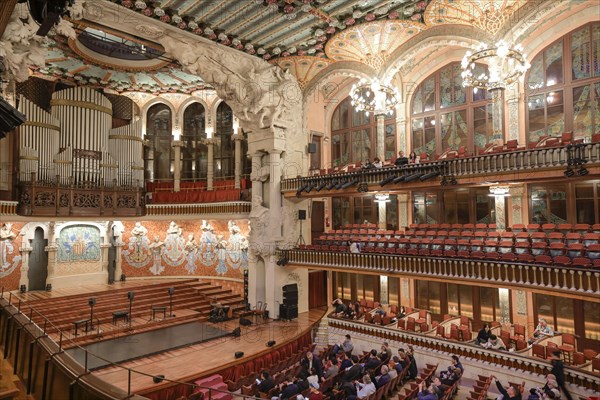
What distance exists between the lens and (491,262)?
10.5 m

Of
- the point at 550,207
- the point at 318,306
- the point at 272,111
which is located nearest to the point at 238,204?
the point at 272,111

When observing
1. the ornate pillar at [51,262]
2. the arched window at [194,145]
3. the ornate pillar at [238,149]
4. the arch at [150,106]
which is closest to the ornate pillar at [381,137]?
the ornate pillar at [238,149]

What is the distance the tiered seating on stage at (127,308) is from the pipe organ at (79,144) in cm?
446

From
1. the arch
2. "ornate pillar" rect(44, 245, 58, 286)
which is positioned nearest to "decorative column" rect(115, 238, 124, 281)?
"ornate pillar" rect(44, 245, 58, 286)

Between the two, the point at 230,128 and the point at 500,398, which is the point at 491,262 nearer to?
the point at 500,398

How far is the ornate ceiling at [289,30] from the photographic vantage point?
12125 mm

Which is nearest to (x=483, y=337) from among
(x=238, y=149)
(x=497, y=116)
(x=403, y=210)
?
(x=403, y=210)

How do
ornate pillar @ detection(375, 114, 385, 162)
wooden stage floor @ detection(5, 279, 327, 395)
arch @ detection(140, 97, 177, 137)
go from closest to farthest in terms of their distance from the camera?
wooden stage floor @ detection(5, 279, 327, 395) < ornate pillar @ detection(375, 114, 385, 162) < arch @ detection(140, 97, 177, 137)

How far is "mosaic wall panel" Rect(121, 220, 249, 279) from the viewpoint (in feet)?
60.5

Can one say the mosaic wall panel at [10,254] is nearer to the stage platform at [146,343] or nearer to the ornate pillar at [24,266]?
the ornate pillar at [24,266]

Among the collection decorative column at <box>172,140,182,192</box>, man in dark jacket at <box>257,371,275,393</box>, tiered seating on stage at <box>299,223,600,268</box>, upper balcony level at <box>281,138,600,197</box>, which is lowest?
man in dark jacket at <box>257,371,275,393</box>

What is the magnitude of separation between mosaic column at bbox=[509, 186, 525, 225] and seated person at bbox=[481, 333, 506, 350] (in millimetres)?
4001

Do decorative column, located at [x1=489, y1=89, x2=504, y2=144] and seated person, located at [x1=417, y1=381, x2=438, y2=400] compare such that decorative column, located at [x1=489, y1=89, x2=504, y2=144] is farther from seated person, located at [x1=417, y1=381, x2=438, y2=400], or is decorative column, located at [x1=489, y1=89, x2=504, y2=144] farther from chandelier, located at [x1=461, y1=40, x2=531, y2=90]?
seated person, located at [x1=417, y1=381, x2=438, y2=400]

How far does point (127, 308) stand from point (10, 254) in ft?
16.7
